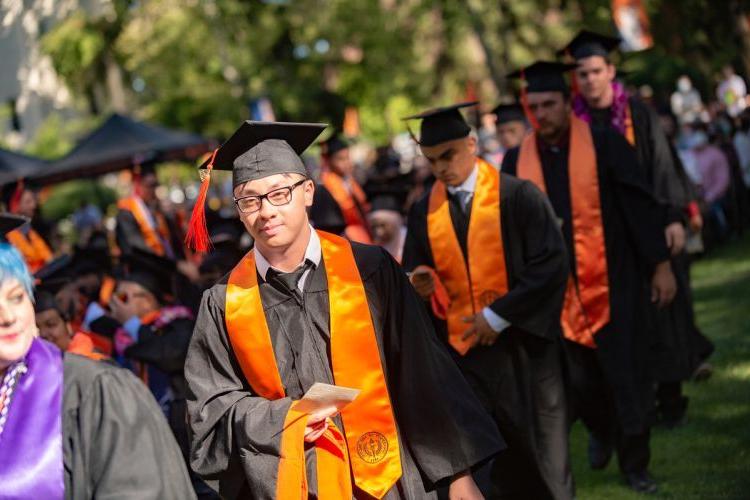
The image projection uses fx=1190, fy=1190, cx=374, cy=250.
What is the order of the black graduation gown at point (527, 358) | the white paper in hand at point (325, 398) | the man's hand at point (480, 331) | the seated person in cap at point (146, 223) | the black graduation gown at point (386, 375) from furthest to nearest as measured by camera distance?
1. the seated person in cap at point (146, 223)
2. the black graduation gown at point (527, 358)
3. the man's hand at point (480, 331)
4. the black graduation gown at point (386, 375)
5. the white paper in hand at point (325, 398)

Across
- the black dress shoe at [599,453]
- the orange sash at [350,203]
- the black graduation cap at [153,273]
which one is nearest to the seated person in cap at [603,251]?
the black dress shoe at [599,453]

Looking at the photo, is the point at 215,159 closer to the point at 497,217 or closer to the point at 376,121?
the point at 497,217

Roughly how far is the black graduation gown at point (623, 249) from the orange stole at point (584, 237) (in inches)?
1.3

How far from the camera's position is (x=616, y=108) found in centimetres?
703

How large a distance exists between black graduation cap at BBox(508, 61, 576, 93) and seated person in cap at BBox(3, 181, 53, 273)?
15.0 feet

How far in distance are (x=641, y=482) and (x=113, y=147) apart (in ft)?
38.9

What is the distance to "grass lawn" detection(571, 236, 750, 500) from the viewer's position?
620cm

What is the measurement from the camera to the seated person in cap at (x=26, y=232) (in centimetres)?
953

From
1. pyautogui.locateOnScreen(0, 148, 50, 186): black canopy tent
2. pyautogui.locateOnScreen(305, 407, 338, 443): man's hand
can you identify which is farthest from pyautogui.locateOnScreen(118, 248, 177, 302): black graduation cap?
pyautogui.locateOnScreen(0, 148, 50, 186): black canopy tent

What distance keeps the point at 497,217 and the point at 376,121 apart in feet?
134

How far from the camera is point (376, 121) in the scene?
4600 cm

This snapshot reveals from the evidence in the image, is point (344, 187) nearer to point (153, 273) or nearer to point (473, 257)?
point (153, 273)

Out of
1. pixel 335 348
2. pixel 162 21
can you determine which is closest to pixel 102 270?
pixel 335 348

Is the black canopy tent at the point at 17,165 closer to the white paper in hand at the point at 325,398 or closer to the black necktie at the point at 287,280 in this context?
the black necktie at the point at 287,280
